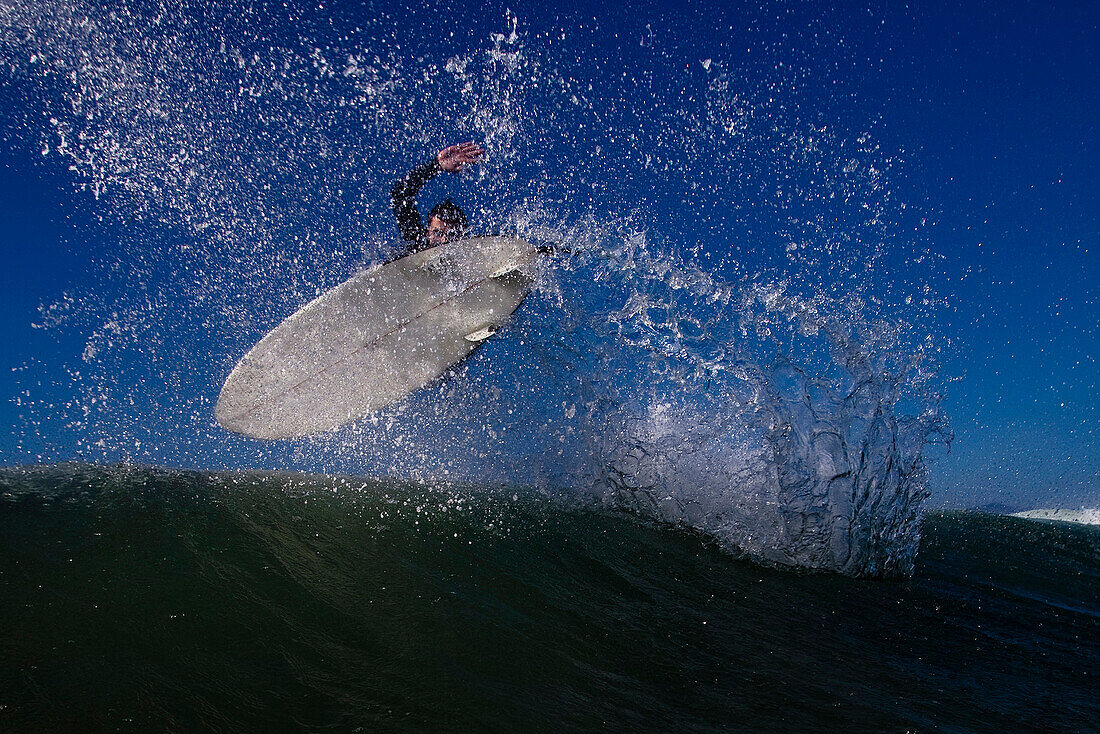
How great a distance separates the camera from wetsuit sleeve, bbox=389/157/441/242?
664 centimetres

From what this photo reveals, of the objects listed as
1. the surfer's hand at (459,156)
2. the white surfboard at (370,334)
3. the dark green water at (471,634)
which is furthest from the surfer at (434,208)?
the dark green water at (471,634)

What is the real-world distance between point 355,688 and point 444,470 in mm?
5981

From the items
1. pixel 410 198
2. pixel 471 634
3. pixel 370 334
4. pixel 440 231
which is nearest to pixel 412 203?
pixel 410 198

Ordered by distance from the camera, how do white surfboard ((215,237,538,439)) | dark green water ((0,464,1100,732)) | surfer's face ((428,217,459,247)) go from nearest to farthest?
dark green water ((0,464,1100,732)) → white surfboard ((215,237,538,439)) → surfer's face ((428,217,459,247))

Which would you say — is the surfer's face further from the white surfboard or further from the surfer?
the white surfboard

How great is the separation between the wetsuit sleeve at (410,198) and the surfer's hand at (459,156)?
0.13 meters

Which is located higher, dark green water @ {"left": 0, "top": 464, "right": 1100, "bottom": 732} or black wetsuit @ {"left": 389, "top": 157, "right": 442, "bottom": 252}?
black wetsuit @ {"left": 389, "top": 157, "right": 442, "bottom": 252}

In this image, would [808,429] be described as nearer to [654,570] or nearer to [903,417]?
[903,417]

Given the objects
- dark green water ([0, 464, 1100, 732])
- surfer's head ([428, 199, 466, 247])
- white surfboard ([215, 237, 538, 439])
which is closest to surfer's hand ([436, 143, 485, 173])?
surfer's head ([428, 199, 466, 247])

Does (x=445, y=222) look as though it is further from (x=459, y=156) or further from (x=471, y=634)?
(x=471, y=634)

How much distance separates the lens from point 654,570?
3713 mm

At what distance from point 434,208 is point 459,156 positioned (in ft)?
2.58

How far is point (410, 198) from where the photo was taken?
22.0 ft

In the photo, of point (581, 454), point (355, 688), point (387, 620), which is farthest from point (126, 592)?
point (581, 454)
